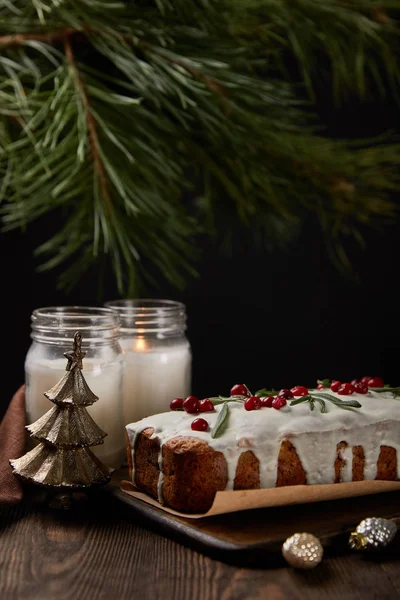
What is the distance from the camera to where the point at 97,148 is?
48.7 inches

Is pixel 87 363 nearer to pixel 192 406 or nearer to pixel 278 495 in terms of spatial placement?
pixel 192 406

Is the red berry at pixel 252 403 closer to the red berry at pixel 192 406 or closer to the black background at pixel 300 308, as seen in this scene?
the red berry at pixel 192 406

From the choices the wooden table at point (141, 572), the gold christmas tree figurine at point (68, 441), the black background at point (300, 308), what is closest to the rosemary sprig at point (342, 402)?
the wooden table at point (141, 572)

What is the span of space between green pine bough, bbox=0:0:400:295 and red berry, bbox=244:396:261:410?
32 centimetres

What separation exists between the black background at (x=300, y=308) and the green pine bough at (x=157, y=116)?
1.34 ft

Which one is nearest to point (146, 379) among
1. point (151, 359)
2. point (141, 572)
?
point (151, 359)

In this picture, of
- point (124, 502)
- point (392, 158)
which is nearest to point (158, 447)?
point (124, 502)

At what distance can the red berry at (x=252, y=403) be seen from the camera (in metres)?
1.09

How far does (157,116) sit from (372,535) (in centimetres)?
79

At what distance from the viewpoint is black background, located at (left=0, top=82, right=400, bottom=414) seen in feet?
→ 6.60

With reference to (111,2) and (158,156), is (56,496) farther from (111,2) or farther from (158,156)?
(111,2)

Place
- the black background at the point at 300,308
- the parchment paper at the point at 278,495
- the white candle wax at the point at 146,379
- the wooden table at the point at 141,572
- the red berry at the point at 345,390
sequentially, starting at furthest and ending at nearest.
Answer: the black background at the point at 300,308, the white candle wax at the point at 146,379, the red berry at the point at 345,390, the parchment paper at the point at 278,495, the wooden table at the point at 141,572

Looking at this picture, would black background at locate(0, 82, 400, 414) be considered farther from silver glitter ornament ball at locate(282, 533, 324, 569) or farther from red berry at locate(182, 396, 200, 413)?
silver glitter ornament ball at locate(282, 533, 324, 569)

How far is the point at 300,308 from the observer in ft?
6.73
